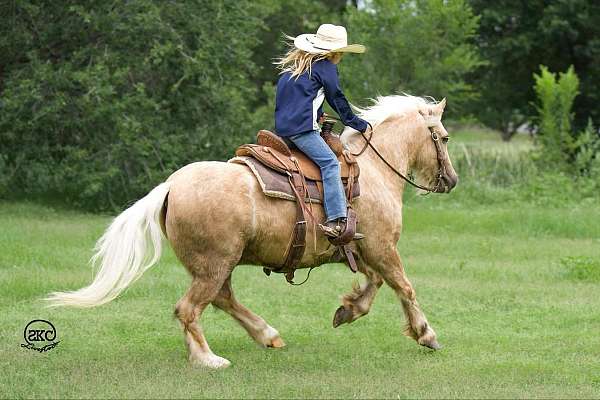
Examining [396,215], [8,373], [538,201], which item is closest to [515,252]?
[538,201]

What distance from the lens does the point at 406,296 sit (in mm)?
8227

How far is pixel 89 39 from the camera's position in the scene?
62.8ft

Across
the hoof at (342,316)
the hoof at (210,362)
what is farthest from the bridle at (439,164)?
the hoof at (210,362)

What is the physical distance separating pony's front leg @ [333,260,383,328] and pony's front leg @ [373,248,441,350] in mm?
195

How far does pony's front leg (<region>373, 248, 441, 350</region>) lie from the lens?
27.0 feet

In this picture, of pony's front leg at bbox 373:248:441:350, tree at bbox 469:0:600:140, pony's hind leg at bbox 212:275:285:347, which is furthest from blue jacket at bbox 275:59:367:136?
tree at bbox 469:0:600:140

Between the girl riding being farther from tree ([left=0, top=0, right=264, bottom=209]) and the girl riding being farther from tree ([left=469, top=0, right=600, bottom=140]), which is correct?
tree ([left=469, top=0, right=600, bottom=140])

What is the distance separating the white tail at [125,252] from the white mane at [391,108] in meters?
2.16

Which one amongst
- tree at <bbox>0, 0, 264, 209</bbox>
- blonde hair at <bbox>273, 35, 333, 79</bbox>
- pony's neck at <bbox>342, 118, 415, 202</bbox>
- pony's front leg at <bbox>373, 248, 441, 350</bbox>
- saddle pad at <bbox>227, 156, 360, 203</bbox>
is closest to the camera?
saddle pad at <bbox>227, 156, 360, 203</bbox>

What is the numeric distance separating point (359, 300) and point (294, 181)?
1275 millimetres

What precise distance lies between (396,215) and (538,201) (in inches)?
451

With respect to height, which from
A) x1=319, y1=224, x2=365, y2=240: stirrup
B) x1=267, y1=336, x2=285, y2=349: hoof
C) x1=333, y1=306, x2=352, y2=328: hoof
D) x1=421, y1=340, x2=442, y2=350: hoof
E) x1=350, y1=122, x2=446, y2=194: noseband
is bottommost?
x1=267, y1=336, x2=285, y2=349: hoof

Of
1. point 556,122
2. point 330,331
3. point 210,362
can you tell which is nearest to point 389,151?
point 330,331

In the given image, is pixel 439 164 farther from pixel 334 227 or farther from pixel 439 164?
pixel 334 227
